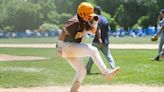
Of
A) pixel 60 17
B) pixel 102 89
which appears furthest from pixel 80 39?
pixel 60 17

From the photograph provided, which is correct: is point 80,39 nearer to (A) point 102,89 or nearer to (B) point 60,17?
(A) point 102,89

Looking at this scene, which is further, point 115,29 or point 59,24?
point 59,24

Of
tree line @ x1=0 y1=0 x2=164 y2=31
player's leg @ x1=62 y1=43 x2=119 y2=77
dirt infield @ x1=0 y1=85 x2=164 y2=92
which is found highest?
player's leg @ x1=62 y1=43 x2=119 y2=77

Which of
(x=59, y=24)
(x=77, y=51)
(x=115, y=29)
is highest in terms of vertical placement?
(x=77, y=51)

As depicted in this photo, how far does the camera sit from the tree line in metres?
73.4

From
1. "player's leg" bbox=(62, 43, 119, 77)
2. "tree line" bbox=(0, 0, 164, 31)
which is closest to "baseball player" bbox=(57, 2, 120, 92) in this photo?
"player's leg" bbox=(62, 43, 119, 77)

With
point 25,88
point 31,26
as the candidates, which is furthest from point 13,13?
point 25,88

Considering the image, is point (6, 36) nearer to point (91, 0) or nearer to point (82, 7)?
point (91, 0)

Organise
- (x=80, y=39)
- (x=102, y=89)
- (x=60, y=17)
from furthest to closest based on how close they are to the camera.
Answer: (x=60, y=17) → (x=102, y=89) → (x=80, y=39)

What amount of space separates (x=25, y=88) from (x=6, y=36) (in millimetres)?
65472

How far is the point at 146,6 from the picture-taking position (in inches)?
2987

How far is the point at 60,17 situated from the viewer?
8862cm

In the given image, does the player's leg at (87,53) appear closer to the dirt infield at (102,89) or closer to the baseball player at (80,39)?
the baseball player at (80,39)

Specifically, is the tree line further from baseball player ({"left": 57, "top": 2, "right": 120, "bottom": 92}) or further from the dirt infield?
baseball player ({"left": 57, "top": 2, "right": 120, "bottom": 92})
